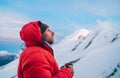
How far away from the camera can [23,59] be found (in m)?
5.98

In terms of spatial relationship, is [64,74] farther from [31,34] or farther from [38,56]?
[31,34]

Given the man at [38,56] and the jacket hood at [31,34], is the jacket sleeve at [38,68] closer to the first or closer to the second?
the man at [38,56]

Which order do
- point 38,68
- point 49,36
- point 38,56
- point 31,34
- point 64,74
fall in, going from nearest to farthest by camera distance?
point 38,68 < point 38,56 < point 64,74 < point 31,34 < point 49,36

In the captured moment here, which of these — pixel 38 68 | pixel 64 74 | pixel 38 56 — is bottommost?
pixel 64 74

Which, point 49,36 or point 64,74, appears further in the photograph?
point 49,36

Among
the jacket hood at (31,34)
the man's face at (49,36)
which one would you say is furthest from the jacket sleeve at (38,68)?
the man's face at (49,36)

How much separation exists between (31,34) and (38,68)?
2.57 ft

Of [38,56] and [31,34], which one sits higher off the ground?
[31,34]

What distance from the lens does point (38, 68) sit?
5.60 m

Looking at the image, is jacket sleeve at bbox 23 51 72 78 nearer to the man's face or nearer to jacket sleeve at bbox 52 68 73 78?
jacket sleeve at bbox 52 68 73 78

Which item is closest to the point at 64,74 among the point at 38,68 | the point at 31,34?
the point at 38,68

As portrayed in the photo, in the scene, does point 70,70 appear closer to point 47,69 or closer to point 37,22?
point 47,69

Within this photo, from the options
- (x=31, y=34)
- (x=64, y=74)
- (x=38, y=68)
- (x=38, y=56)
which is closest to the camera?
(x=38, y=68)

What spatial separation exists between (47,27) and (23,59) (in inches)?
36.0
